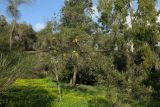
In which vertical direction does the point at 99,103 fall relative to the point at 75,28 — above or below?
below

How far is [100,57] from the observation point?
884 inches

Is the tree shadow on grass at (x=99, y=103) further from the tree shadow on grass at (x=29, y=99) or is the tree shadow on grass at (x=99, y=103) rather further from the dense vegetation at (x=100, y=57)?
the tree shadow on grass at (x=29, y=99)

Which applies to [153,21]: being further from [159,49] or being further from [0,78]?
[0,78]

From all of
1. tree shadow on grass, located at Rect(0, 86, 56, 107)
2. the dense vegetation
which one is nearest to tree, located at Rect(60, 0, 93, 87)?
the dense vegetation

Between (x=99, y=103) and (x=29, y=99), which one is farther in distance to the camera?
(x=29, y=99)

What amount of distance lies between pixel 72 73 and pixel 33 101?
1232cm

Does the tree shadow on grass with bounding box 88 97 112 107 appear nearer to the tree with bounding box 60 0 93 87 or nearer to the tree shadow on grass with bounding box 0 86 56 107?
the tree shadow on grass with bounding box 0 86 56 107

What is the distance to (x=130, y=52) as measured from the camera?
23.3m

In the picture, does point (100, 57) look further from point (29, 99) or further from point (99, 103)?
point (29, 99)

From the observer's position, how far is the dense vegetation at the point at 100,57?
57.6 ft

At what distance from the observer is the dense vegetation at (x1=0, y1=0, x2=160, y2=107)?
1756 centimetres

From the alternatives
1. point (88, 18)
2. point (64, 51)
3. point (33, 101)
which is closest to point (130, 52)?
point (64, 51)

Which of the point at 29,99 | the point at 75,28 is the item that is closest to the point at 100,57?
the point at 29,99

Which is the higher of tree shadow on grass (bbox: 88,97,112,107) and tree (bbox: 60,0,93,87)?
tree (bbox: 60,0,93,87)
